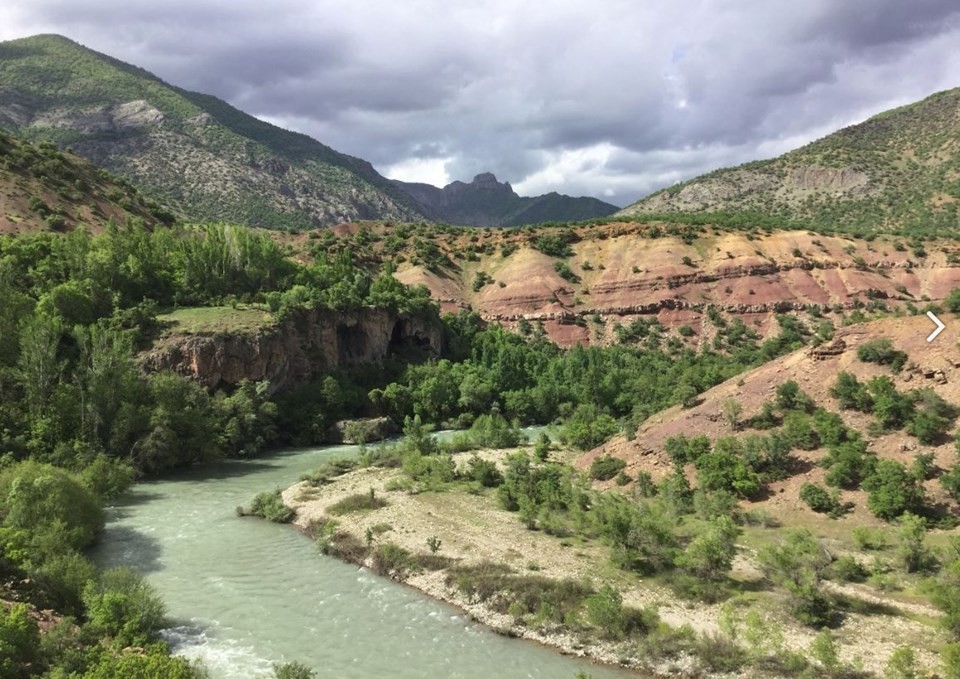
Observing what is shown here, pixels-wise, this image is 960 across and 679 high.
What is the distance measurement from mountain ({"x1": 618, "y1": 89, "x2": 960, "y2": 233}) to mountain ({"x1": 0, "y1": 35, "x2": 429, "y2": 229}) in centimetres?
10332

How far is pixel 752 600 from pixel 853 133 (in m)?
174

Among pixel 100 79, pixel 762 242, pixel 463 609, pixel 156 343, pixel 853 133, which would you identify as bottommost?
pixel 463 609

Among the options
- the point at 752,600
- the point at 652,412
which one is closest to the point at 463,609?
the point at 752,600

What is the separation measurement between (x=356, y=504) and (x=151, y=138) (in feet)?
555

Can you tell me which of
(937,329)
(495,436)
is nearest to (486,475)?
(495,436)

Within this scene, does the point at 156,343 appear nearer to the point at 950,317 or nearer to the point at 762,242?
the point at 950,317

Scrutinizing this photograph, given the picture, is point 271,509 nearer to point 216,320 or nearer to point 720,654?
point 720,654

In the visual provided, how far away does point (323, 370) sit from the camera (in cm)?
6675

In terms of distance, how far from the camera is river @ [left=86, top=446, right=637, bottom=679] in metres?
18.5

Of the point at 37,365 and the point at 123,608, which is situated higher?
the point at 37,365

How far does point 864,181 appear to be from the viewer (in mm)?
138125

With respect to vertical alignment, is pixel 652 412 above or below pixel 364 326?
below

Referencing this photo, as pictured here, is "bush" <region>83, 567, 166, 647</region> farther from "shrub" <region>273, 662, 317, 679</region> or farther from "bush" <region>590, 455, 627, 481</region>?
"bush" <region>590, 455, 627, 481</region>

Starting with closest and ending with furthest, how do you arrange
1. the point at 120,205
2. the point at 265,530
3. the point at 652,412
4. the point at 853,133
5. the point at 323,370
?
the point at 265,530, the point at 652,412, the point at 323,370, the point at 120,205, the point at 853,133
